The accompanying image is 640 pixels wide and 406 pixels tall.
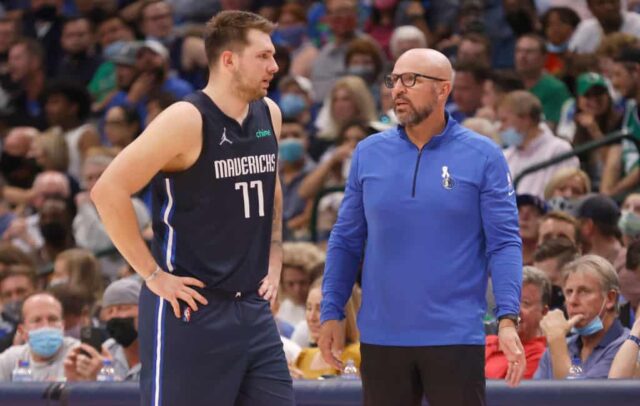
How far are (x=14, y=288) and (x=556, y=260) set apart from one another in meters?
3.82

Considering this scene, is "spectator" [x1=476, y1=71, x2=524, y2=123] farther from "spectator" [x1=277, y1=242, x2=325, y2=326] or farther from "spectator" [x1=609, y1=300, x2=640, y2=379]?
"spectator" [x1=609, y1=300, x2=640, y2=379]

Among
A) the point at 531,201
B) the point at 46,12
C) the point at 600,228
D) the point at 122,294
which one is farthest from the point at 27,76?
the point at 600,228

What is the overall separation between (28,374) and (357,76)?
5.14 m

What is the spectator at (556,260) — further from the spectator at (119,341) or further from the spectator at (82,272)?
the spectator at (82,272)

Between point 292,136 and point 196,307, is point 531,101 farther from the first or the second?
point 196,307

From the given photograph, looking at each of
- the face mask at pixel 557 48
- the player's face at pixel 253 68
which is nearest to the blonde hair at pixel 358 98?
the face mask at pixel 557 48

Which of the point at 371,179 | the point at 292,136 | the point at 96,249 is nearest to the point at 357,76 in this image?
the point at 292,136

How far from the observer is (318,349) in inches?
302

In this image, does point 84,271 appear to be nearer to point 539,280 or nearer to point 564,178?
point 564,178

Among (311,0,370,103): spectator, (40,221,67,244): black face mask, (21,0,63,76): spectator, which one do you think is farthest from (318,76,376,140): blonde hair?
(21,0,63,76): spectator

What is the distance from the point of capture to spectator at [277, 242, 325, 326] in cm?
926

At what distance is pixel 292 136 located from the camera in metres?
11.4

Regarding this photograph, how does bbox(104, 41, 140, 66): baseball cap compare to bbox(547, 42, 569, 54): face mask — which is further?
bbox(104, 41, 140, 66): baseball cap

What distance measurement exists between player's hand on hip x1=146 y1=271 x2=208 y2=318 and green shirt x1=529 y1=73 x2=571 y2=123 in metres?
7.00
